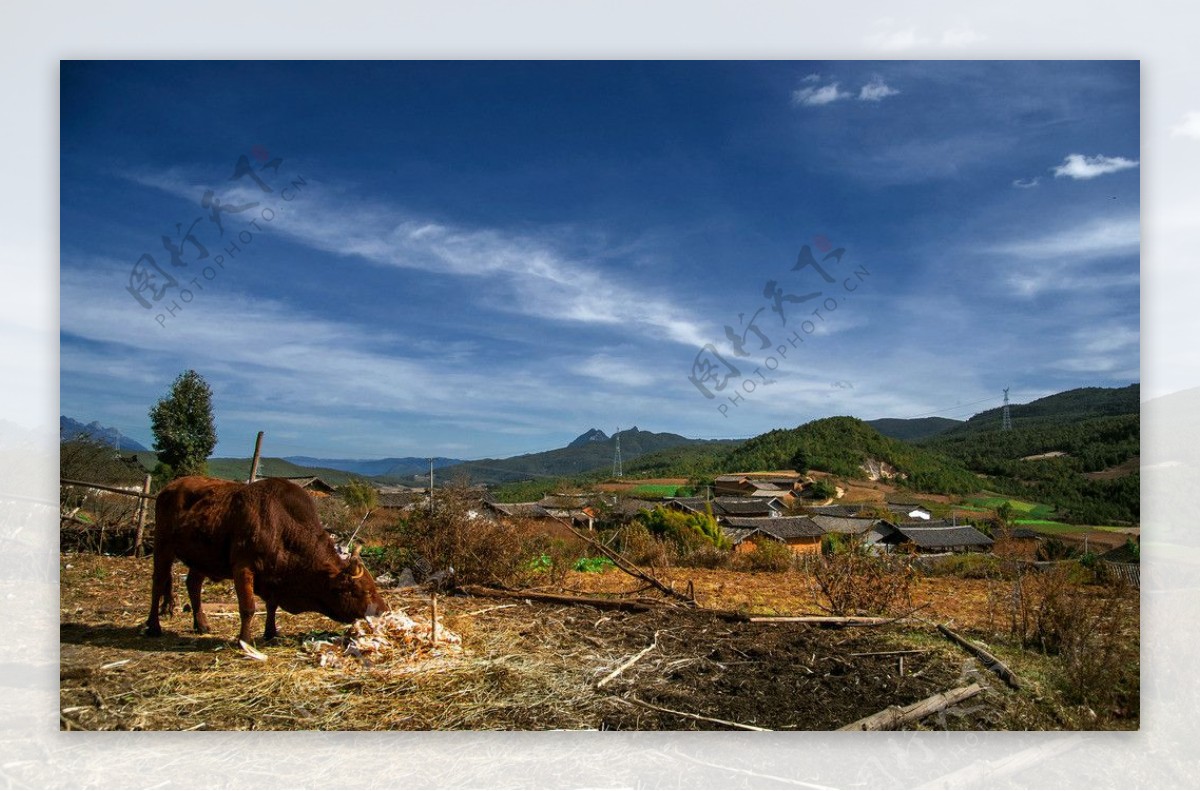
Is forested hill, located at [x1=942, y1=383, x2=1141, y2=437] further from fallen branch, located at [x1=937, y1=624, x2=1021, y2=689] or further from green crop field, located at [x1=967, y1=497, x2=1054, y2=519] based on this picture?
fallen branch, located at [x1=937, y1=624, x2=1021, y2=689]

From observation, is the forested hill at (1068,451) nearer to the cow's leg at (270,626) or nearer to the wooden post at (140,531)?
the cow's leg at (270,626)

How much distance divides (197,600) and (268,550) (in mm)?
858

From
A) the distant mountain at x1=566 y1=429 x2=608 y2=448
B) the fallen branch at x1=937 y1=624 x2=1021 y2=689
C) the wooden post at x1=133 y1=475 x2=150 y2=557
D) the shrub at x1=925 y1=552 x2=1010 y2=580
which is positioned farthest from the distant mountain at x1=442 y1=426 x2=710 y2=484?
the wooden post at x1=133 y1=475 x2=150 y2=557

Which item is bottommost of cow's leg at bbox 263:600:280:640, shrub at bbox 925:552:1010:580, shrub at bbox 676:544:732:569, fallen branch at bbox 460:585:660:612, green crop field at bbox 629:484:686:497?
shrub at bbox 676:544:732:569

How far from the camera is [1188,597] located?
4.77 meters

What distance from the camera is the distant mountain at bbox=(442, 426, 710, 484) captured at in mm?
6660

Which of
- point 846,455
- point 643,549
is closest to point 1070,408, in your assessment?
point 846,455

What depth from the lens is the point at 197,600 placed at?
202 inches

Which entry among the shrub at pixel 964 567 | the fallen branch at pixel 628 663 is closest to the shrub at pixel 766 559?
the shrub at pixel 964 567

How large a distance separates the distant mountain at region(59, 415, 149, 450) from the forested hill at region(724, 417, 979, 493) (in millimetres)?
5287

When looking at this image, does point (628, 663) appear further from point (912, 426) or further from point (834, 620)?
point (912, 426)

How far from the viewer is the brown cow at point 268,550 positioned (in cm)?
474

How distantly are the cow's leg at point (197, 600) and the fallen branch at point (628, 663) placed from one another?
8.76ft

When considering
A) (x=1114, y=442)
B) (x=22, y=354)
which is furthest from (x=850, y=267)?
(x=22, y=354)
